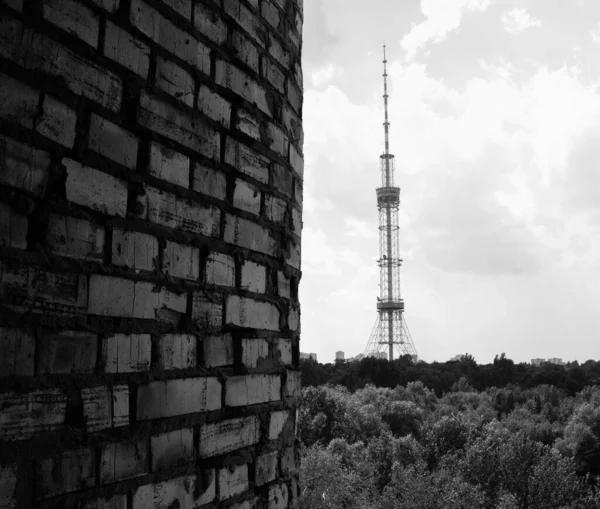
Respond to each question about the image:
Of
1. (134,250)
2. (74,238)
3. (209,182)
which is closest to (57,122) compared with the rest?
(74,238)

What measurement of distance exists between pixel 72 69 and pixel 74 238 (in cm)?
42

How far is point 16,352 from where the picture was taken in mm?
1337

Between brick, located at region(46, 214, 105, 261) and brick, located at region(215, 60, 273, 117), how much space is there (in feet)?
2.54

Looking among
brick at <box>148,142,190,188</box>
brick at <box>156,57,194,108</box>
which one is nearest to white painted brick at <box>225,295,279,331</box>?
brick at <box>148,142,190,188</box>

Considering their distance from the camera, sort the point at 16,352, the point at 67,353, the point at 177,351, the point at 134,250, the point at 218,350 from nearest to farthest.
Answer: the point at 16,352 → the point at 67,353 → the point at 134,250 → the point at 177,351 → the point at 218,350

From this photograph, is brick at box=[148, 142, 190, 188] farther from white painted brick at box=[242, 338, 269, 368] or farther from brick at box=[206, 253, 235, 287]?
white painted brick at box=[242, 338, 269, 368]

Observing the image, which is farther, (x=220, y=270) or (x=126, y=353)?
(x=220, y=270)

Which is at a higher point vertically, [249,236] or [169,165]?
[169,165]

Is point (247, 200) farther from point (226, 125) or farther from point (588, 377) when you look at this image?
point (588, 377)

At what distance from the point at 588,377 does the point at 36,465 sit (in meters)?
47.6

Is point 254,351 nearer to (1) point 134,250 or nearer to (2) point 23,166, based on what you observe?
(1) point 134,250

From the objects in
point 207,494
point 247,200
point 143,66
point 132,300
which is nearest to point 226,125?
point 247,200

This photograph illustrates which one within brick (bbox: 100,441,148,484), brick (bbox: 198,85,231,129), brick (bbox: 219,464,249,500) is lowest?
brick (bbox: 219,464,249,500)

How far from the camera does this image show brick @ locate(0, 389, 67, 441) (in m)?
1.31
